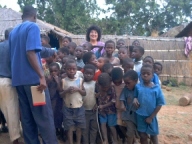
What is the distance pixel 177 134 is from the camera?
17.9 feet

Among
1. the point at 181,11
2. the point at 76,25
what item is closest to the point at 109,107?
the point at 76,25

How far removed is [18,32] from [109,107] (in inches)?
64.8

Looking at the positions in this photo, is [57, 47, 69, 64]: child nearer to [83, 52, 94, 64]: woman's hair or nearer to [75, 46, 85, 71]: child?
[75, 46, 85, 71]: child

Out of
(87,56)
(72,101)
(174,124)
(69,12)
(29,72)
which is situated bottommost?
(174,124)

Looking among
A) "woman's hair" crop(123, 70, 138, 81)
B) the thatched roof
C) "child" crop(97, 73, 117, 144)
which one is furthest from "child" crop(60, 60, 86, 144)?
the thatched roof

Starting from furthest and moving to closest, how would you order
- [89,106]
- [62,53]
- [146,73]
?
[62,53]
[89,106]
[146,73]

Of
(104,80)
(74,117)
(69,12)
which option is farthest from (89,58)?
(69,12)

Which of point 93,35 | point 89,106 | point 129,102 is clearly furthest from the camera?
point 93,35

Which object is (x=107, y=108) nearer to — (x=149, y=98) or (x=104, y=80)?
(x=104, y=80)

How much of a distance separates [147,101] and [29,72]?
1511mm

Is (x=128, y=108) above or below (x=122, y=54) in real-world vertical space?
below

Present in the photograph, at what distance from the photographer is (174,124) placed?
6367 mm

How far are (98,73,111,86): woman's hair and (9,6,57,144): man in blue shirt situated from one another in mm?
849

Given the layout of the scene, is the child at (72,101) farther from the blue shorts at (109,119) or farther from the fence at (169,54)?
the fence at (169,54)
